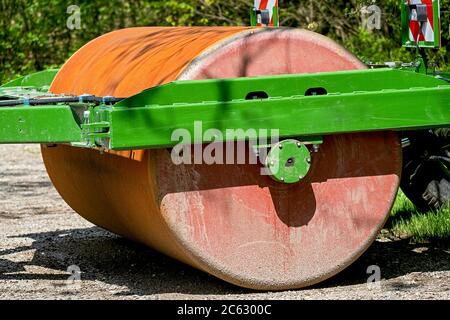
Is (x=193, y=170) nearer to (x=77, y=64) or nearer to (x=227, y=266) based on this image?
(x=227, y=266)

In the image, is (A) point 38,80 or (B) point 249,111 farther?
(A) point 38,80

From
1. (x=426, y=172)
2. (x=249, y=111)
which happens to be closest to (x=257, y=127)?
(x=249, y=111)

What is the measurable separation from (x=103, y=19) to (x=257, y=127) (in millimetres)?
9901

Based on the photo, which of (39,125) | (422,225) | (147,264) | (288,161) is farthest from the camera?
(422,225)

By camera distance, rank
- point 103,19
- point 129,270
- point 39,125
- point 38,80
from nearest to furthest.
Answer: point 39,125, point 129,270, point 38,80, point 103,19

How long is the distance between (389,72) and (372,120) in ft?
0.96

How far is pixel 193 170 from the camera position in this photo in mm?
5020

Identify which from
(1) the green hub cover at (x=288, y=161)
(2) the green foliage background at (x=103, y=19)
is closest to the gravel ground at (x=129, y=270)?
(1) the green hub cover at (x=288, y=161)

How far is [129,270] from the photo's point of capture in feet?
19.5

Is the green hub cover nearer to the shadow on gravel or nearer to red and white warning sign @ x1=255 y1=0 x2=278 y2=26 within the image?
the shadow on gravel

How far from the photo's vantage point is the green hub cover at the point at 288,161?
4.98m

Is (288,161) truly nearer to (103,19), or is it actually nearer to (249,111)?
(249,111)

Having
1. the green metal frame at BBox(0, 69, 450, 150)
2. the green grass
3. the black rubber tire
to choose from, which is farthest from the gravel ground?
the green metal frame at BBox(0, 69, 450, 150)

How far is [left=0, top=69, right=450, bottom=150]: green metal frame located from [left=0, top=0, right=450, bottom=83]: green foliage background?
6.21 meters
